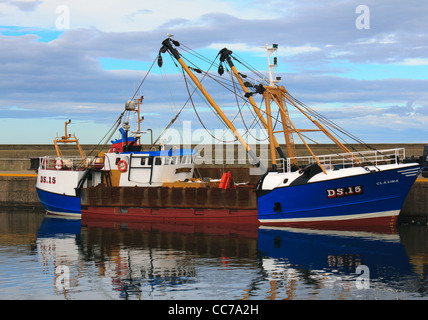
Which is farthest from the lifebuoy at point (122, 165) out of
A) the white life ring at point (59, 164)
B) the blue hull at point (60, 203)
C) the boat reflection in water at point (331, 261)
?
the boat reflection in water at point (331, 261)

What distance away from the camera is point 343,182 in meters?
28.5

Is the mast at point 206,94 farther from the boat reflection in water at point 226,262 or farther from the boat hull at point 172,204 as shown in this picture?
the boat reflection in water at point 226,262

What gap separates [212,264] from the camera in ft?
69.6

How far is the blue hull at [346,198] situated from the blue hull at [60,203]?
46.4 ft

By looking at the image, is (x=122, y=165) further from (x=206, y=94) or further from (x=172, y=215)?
(x=206, y=94)

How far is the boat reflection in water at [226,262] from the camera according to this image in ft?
57.7

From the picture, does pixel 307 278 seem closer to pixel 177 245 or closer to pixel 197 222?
pixel 177 245

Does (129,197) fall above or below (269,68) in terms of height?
below

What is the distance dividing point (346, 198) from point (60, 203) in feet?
65.3

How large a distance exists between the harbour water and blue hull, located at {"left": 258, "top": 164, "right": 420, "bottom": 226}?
1.24 metres
